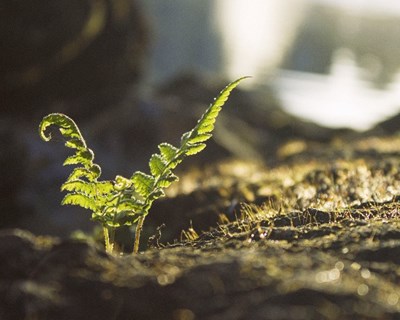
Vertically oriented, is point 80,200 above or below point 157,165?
below

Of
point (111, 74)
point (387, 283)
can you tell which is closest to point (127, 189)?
point (387, 283)

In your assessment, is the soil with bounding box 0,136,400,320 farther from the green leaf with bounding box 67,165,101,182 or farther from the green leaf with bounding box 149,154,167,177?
the green leaf with bounding box 67,165,101,182

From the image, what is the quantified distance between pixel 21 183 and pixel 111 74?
31.8 feet

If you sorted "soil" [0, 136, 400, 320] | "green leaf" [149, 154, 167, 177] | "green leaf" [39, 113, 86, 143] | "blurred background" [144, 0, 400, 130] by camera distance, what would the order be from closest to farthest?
"soil" [0, 136, 400, 320]
"green leaf" [39, 113, 86, 143]
"green leaf" [149, 154, 167, 177]
"blurred background" [144, 0, 400, 130]

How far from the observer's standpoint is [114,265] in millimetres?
3400

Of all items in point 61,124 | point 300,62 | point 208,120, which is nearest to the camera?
point 61,124

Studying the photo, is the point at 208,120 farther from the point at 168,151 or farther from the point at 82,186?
the point at 82,186

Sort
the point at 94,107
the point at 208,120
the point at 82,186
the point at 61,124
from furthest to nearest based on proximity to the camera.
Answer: the point at 94,107, the point at 208,120, the point at 82,186, the point at 61,124

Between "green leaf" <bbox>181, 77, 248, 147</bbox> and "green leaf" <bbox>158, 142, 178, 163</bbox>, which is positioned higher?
"green leaf" <bbox>181, 77, 248, 147</bbox>

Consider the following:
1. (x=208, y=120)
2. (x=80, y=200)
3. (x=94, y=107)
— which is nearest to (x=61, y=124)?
(x=80, y=200)

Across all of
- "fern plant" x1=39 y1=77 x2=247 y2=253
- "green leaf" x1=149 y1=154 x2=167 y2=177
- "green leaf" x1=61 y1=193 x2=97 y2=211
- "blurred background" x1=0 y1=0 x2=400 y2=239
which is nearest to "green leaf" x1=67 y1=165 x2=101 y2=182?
"fern plant" x1=39 y1=77 x2=247 y2=253

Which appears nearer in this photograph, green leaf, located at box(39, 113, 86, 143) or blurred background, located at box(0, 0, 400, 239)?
green leaf, located at box(39, 113, 86, 143)

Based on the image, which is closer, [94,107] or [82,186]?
[82,186]

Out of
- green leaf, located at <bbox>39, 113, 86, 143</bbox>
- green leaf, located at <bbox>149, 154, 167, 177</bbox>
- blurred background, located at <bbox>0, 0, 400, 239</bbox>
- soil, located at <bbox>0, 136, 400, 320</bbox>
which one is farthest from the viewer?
blurred background, located at <bbox>0, 0, 400, 239</bbox>
